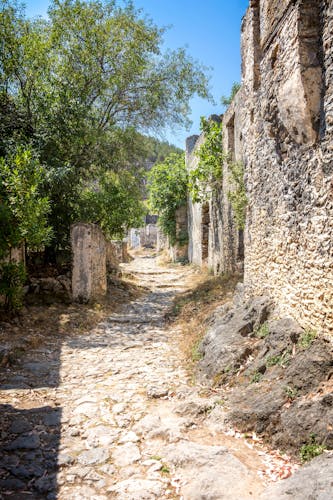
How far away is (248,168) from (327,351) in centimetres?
362

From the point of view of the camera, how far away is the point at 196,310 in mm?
8242

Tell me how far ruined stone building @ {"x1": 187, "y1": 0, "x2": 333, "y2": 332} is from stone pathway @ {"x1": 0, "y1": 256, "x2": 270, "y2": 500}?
1.51 metres

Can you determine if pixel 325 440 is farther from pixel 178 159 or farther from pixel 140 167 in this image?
pixel 178 159

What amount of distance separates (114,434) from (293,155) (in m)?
3.46

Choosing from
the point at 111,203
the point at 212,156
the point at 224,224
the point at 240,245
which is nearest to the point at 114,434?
the point at 240,245

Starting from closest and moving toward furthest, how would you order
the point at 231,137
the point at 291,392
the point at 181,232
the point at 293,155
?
the point at 291,392 → the point at 293,155 → the point at 231,137 → the point at 181,232

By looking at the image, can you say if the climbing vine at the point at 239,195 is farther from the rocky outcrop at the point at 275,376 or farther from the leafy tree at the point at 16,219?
the leafy tree at the point at 16,219

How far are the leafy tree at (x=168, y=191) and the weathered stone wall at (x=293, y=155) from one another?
11.6 metres

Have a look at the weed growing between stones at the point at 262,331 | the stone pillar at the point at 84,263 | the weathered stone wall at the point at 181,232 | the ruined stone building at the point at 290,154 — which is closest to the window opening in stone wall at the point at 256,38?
the ruined stone building at the point at 290,154

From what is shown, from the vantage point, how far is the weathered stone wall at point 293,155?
3500mm

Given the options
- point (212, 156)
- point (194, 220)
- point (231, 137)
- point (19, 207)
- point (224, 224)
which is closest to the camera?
point (19, 207)

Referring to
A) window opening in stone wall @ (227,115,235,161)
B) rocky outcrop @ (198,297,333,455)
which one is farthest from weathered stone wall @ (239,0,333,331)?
window opening in stone wall @ (227,115,235,161)

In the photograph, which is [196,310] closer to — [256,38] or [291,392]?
[291,392]

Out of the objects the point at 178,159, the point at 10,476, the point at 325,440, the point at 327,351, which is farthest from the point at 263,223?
the point at 178,159
